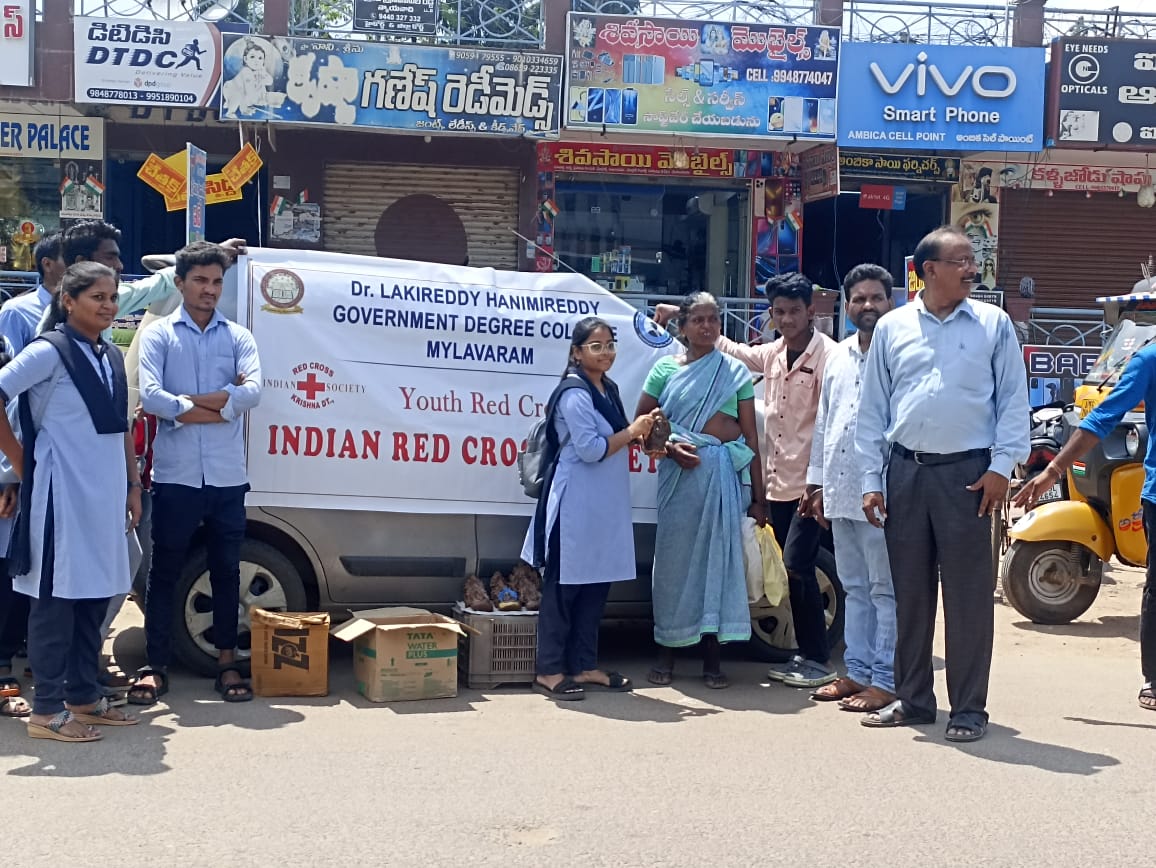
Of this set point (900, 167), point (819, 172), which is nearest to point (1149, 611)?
point (819, 172)

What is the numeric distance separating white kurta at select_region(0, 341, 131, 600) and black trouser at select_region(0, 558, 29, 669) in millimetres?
532

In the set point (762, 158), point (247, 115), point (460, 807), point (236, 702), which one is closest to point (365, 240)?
point (247, 115)

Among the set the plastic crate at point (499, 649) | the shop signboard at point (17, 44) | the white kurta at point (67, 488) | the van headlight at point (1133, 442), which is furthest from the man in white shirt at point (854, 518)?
the shop signboard at point (17, 44)

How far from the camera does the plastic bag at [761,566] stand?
5.84 meters

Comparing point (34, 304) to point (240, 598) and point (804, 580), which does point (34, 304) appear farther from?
point (804, 580)

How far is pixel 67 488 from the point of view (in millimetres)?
4688

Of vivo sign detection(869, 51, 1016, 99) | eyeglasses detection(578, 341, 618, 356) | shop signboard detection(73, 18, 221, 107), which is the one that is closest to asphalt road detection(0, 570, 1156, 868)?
eyeglasses detection(578, 341, 618, 356)

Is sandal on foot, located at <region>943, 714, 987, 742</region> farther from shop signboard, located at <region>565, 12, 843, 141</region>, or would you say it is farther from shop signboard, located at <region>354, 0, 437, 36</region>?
shop signboard, located at <region>354, 0, 437, 36</region>

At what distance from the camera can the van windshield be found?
7.71 meters

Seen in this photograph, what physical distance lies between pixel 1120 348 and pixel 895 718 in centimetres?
383

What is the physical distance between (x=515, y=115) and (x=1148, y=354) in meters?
8.19

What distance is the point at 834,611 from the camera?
20.7 feet

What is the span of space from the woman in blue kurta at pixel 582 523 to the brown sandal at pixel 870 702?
99 centimetres

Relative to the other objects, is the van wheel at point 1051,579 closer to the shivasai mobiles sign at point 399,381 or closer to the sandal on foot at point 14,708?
the shivasai mobiles sign at point 399,381
